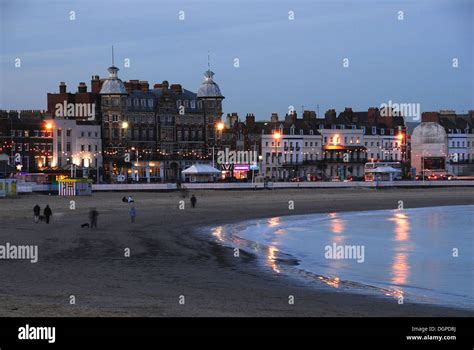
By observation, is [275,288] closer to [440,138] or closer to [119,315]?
[119,315]

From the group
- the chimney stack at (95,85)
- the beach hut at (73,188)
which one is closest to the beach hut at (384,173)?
the chimney stack at (95,85)

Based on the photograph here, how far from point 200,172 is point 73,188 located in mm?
20964

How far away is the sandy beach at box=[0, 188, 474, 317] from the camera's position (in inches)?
882

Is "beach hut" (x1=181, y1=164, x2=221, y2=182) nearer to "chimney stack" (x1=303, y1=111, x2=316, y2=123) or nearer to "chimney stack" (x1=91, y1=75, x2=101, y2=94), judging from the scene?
"chimney stack" (x1=91, y1=75, x2=101, y2=94)

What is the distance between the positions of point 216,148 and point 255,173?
694cm

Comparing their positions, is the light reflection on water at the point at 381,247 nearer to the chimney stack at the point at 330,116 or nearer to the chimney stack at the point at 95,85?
the chimney stack at the point at 95,85

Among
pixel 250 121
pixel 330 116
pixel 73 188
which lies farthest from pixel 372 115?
pixel 73 188

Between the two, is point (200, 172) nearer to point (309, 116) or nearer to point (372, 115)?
point (309, 116)

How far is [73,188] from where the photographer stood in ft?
250

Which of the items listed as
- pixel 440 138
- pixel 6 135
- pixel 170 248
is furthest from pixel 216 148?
pixel 170 248

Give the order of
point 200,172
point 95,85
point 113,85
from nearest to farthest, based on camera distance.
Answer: point 200,172 < point 113,85 < point 95,85

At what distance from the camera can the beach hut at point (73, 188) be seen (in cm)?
7606

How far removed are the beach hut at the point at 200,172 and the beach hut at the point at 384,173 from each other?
21159mm

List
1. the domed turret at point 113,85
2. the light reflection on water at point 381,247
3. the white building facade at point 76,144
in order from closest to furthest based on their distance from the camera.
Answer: the light reflection on water at point 381,247 → the white building facade at point 76,144 → the domed turret at point 113,85
